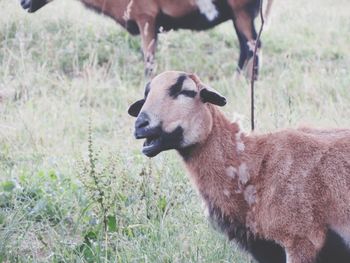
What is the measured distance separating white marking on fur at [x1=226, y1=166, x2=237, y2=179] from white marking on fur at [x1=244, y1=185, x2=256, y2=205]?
14 cm

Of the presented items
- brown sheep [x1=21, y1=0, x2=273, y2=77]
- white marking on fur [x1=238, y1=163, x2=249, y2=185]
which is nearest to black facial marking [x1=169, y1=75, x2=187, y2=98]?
white marking on fur [x1=238, y1=163, x2=249, y2=185]

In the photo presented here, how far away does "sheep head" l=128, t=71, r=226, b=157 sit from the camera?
4.60 metres

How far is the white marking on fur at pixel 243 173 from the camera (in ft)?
15.2

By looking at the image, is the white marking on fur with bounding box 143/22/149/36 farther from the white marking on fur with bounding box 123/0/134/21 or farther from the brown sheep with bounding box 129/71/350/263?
the brown sheep with bounding box 129/71/350/263

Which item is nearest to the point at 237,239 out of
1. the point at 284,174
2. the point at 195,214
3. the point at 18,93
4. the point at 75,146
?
the point at 284,174

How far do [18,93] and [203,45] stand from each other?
3.18 metres

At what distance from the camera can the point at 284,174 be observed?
4516mm

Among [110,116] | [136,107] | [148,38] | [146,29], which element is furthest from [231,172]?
[148,38]

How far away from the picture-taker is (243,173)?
15.3ft

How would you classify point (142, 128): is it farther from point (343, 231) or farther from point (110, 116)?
point (110, 116)

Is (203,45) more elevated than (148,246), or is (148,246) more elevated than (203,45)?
(148,246)

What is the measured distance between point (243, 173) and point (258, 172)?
9 centimetres

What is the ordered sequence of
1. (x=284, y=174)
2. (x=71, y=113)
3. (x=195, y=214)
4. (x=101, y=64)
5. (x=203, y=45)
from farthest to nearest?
(x=203, y=45)
(x=101, y=64)
(x=71, y=113)
(x=195, y=214)
(x=284, y=174)

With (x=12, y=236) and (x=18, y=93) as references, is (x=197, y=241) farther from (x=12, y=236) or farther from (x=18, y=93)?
(x=18, y=93)
